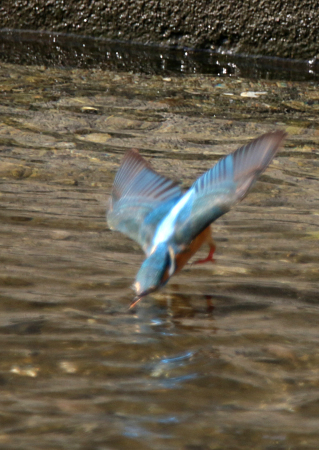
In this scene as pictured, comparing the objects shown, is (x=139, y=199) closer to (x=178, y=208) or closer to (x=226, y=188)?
(x=178, y=208)

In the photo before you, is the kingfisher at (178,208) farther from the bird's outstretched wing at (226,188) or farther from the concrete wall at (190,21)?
the concrete wall at (190,21)

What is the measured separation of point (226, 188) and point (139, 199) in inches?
16.6

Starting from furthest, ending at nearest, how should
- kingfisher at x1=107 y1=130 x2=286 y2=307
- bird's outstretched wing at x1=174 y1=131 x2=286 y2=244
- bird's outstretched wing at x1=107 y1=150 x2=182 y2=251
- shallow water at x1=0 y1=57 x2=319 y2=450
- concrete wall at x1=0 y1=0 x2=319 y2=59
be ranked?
concrete wall at x1=0 y1=0 x2=319 y2=59
bird's outstretched wing at x1=107 y1=150 x2=182 y2=251
bird's outstretched wing at x1=174 y1=131 x2=286 y2=244
kingfisher at x1=107 y1=130 x2=286 y2=307
shallow water at x1=0 y1=57 x2=319 y2=450

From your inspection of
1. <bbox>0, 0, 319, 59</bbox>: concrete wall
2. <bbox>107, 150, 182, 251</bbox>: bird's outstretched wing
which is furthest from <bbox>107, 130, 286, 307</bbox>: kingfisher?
<bbox>0, 0, 319, 59</bbox>: concrete wall

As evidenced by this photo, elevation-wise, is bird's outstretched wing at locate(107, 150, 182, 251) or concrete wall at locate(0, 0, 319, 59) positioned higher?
concrete wall at locate(0, 0, 319, 59)

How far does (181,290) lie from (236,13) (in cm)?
555

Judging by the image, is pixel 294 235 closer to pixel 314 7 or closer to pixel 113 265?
pixel 113 265

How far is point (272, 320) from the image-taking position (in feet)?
8.20

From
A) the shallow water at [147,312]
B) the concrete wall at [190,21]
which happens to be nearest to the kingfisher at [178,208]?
the shallow water at [147,312]

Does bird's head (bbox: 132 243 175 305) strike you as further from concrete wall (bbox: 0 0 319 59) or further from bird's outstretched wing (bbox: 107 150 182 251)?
concrete wall (bbox: 0 0 319 59)

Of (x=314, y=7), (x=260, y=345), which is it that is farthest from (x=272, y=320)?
(x=314, y=7)

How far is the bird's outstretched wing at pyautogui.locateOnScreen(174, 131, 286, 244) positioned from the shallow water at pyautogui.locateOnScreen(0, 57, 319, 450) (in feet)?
1.16

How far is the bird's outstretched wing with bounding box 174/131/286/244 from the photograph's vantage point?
7.78 ft

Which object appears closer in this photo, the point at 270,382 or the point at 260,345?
the point at 270,382
